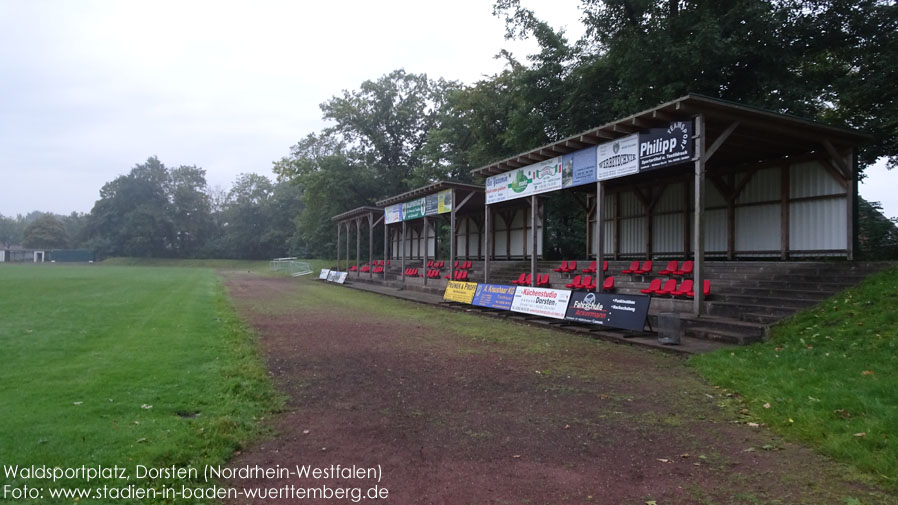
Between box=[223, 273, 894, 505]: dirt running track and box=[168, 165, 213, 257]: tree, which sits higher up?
box=[168, 165, 213, 257]: tree

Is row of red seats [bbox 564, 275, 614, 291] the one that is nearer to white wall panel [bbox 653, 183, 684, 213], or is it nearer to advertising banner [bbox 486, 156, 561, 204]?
advertising banner [bbox 486, 156, 561, 204]

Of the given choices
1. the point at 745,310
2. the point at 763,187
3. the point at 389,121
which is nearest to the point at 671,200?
the point at 763,187

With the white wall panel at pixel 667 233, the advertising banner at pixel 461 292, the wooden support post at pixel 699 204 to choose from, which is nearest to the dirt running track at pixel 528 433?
the wooden support post at pixel 699 204

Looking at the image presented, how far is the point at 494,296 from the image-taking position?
17.6 m

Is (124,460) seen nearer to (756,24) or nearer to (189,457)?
(189,457)

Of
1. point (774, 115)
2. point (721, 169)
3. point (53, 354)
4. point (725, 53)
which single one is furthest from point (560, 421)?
point (725, 53)

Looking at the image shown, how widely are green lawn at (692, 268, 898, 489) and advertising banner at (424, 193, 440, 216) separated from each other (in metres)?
16.9

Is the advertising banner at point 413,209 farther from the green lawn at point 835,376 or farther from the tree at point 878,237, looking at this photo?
the green lawn at point 835,376

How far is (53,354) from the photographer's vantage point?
810 centimetres

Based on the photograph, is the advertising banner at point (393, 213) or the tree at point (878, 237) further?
the advertising banner at point (393, 213)

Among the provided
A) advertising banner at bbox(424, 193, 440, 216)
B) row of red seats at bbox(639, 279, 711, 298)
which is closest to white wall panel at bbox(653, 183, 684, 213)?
row of red seats at bbox(639, 279, 711, 298)

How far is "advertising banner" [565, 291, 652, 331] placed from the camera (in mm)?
11945

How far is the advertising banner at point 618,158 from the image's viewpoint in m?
13.6

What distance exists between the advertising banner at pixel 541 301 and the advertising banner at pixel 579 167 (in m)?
3.52
